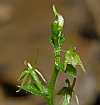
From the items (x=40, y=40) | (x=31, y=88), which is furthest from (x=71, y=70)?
(x=40, y=40)

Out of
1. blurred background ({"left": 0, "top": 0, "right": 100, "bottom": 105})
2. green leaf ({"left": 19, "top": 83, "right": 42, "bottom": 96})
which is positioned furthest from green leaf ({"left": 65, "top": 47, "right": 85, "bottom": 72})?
blurred background ({"left": 0, "top": 0, "right": 100, "bottom": 105})

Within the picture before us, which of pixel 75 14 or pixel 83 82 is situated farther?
pixel 75 14

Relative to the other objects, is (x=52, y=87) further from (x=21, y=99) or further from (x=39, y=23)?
(x=39, y=23)

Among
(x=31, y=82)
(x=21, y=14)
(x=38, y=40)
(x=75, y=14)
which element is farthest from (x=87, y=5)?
(x=31, y=82)

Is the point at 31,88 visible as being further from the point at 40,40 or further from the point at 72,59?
the point at 40,40

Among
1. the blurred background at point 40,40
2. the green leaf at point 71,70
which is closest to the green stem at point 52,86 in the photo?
the green leaf at point 71,70

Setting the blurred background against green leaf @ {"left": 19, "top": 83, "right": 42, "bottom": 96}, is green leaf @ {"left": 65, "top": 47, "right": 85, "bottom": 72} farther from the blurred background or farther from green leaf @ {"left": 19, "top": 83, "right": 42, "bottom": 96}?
the blurred background

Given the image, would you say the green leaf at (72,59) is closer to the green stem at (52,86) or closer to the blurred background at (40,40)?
the green stem at (52,86)

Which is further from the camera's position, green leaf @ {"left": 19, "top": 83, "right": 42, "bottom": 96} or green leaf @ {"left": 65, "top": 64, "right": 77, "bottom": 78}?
green leaf @ {"left": 19, "top": 83, "right": 42, "bottom": 96}

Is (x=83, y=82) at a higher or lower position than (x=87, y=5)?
lower
